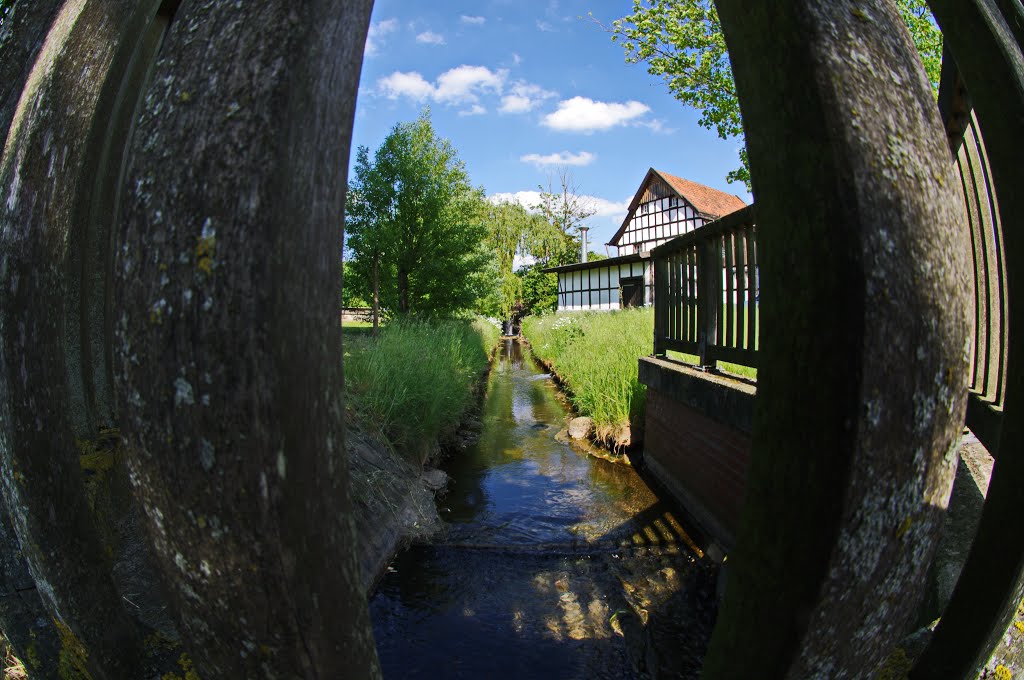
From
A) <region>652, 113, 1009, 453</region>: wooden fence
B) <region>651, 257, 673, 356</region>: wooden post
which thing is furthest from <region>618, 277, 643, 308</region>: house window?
<region>652, 113, 1009, 453</region>: wooden fence

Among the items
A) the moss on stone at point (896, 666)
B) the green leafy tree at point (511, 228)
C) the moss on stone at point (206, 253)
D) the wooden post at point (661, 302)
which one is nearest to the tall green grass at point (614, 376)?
the wooden post at point (661, 302)

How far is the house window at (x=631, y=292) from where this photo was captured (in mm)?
25208

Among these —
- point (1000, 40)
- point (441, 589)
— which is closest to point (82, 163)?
point (1000, 40)

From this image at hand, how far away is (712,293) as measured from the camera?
4.52m

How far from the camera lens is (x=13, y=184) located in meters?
1.28

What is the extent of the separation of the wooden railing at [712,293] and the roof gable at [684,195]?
71.5 ft

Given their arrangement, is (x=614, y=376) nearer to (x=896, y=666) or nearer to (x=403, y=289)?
(x=896, y=666)

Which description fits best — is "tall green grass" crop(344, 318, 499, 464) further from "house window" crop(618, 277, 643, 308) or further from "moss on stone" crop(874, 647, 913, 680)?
"house window" crop(618, 277, 643, 308)

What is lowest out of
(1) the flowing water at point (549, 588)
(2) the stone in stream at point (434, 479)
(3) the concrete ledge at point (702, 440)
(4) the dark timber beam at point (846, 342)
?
(1) the flowing water at point (549, 588)

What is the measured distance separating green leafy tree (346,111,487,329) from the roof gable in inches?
491

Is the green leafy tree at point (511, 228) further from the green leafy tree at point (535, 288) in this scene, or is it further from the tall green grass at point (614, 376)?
the tall green grass at point (614, 376)

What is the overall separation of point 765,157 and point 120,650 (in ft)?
5.97

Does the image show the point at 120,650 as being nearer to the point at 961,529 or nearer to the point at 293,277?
the point at 293,277

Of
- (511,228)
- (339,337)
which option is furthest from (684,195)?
(339,337)
